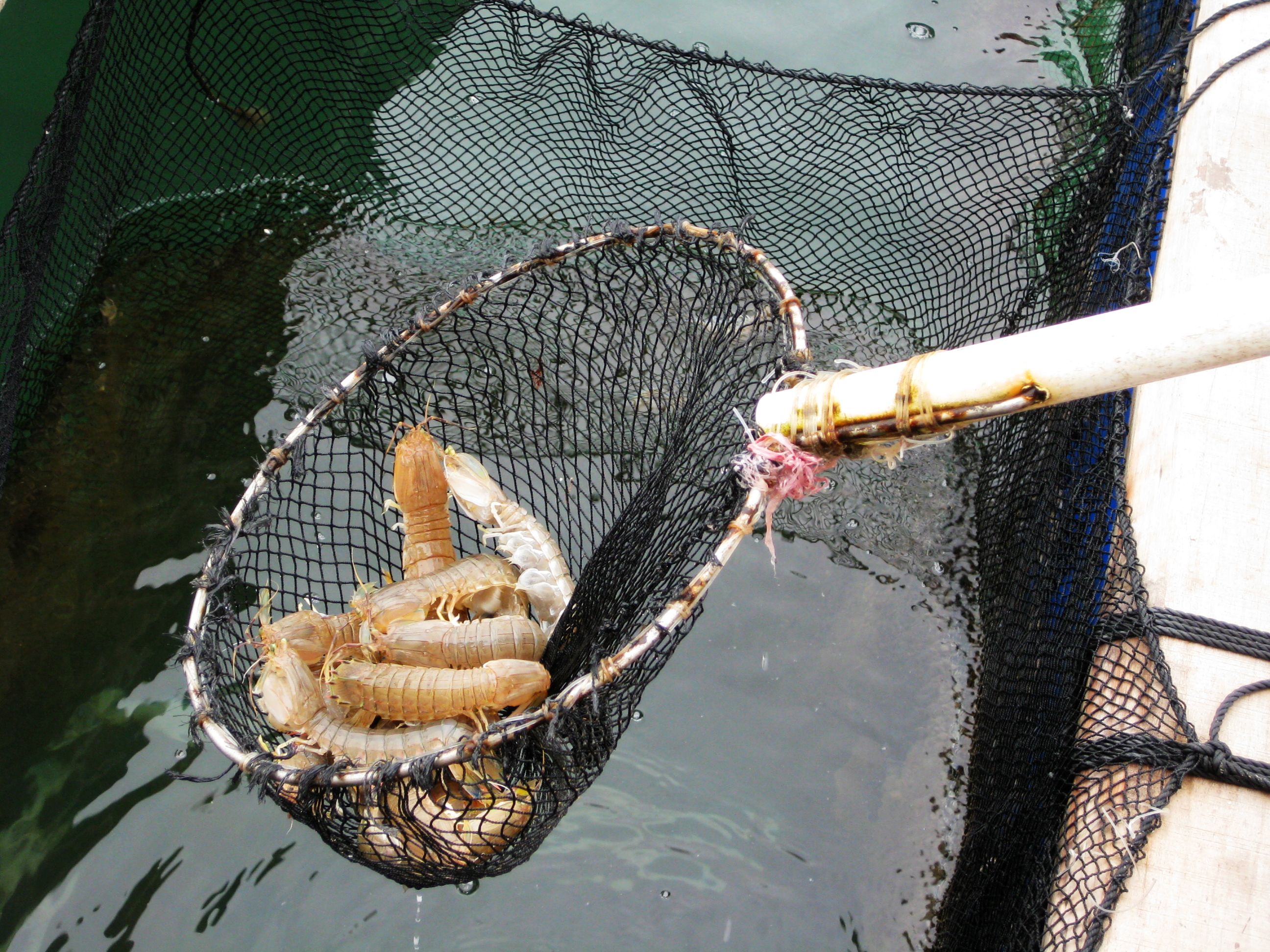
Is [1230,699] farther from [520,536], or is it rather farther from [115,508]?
[115,508]

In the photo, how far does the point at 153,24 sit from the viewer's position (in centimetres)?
418

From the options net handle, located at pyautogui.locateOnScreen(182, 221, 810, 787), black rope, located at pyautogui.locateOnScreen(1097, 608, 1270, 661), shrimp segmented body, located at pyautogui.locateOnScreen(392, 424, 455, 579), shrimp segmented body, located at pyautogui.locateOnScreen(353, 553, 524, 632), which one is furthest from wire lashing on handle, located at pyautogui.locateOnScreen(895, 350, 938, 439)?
shrimp segmented body, located at pyautogui.locateOnScreen(392, 424, 455, 579)

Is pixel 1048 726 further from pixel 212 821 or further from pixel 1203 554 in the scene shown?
pixel 212 821

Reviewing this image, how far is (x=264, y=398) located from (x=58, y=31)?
1.88 m

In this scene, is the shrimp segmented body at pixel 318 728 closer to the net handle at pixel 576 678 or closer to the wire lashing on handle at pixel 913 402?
the net handle at pixel 576 678

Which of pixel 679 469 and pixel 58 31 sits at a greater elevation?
pixel 58 31

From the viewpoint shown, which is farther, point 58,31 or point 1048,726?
point 58,31

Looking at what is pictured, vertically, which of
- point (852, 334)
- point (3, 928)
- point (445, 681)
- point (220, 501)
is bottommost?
point (3, 928)

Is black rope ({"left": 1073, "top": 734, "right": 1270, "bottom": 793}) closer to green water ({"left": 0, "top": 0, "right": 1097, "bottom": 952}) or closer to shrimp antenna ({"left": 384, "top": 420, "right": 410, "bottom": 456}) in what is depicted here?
green water ({"left": 0, "top": 0, "right": 1097, "bottom": 952})

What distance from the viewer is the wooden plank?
2162mm

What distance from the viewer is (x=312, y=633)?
310cm

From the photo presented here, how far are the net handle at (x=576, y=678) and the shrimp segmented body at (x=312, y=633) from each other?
248 millimetres

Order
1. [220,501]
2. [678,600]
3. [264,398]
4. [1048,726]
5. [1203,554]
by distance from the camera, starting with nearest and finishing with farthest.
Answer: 1. [678,600]
2. [1203,554]
3. [1048,726]
4. [220,501]
5. [264,398]

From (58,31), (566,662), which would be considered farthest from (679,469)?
(58,31)
